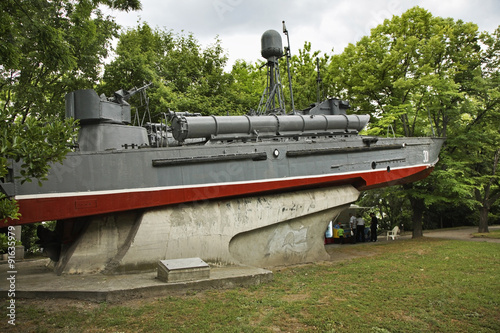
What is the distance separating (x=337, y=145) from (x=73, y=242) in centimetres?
926

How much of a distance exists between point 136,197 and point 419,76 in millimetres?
15388

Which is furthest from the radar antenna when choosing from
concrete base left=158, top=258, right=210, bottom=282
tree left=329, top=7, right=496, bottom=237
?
concrete base left=158, top=258, right=210, bottom=282

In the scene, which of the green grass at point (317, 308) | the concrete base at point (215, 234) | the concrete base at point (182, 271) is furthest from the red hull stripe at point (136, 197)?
the green grass at point (317, 308)

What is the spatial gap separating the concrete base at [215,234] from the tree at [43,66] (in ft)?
8.61

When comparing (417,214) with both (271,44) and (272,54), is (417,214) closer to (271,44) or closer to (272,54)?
(272,54)

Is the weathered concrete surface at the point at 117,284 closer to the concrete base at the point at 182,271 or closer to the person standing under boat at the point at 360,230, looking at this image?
the concrete base at the point at 182,271

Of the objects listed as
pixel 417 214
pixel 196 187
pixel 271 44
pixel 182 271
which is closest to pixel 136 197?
pixel 196 187

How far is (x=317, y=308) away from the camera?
7684 millimetres

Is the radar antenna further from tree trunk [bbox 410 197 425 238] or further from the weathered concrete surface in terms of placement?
tree trunk [bbox 410 197 425 238]

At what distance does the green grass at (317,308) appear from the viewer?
6.79 meters

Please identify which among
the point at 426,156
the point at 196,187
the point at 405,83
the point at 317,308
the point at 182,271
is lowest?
the point at 317,308

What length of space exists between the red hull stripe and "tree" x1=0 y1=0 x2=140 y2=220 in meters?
1.00

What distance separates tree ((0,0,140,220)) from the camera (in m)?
5.63

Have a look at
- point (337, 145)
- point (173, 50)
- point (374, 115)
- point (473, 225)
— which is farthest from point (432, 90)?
point (173, 50)
